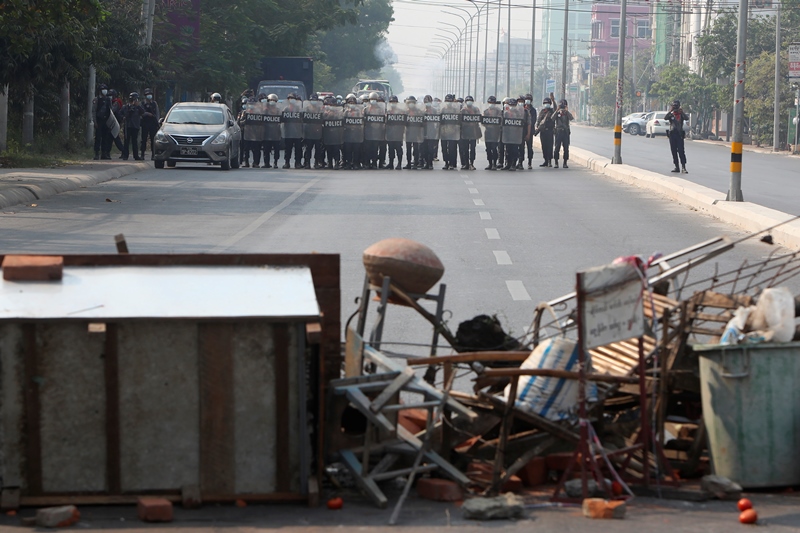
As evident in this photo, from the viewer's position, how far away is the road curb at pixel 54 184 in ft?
65.7

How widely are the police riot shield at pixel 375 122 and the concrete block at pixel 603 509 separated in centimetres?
2675

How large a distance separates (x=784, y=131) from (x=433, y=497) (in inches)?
2187

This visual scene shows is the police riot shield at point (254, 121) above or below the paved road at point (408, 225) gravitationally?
above

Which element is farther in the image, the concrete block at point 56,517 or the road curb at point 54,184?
the road curb at point 54,184

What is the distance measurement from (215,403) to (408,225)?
1169 centimetres

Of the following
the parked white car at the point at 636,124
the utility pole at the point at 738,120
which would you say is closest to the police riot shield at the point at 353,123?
the utility pole at the point at 738,120

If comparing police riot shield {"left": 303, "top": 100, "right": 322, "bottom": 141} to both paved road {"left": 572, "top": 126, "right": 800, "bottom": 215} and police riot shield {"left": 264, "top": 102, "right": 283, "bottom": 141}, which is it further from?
paved road {"left": 572, "top": 126, "right": 800, "bottom": 215}

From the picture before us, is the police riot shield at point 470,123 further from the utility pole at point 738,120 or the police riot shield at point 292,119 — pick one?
the utility pole at point 738,120

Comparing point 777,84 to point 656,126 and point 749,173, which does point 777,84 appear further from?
point 749,173

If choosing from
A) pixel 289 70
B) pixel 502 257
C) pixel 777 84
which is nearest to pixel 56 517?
pixel 502 257

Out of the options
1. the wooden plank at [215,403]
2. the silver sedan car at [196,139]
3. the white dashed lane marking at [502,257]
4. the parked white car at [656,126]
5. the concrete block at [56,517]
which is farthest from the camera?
the parked white car at [656,126]

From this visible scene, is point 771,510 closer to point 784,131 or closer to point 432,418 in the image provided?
point 432,418

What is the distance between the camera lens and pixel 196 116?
30.7 meters

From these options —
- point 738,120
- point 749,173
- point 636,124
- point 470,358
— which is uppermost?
point 738,120
